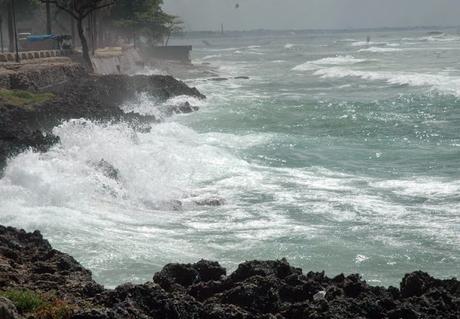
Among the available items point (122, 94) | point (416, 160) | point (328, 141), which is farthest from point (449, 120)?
point (122, 94)

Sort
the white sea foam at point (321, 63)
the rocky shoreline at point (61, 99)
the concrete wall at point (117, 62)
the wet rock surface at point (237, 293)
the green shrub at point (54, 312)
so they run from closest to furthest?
the green shrub at point (54, 312) < the wet rock surface at point (237, 293) < the rocky shoreline at point (61, 99) < the concrete wall at point (117, 62) < the white sea foam at point (321, 63)

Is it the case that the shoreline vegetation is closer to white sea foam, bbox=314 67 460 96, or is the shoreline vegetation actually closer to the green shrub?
the green shrub

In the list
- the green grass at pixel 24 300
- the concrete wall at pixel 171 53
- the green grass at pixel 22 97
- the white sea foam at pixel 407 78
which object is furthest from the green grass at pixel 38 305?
the concrete wall at pixel 171 53

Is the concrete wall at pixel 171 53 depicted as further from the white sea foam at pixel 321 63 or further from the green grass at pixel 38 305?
the green grass at pixel 38 305

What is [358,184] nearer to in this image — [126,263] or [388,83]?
[126,263]

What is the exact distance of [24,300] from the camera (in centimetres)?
870

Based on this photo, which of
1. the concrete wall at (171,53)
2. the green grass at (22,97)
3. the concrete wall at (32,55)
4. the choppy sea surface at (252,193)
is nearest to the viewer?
the choppy sea surface at (252,193)

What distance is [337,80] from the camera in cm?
5684

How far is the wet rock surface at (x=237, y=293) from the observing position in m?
9.11

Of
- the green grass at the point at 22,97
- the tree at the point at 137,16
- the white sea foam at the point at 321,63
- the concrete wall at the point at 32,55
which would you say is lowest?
the white sea foam at the point at 321,63

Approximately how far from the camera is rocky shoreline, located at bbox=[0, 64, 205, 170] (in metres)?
20.7

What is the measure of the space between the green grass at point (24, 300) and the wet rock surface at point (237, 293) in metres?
0.48

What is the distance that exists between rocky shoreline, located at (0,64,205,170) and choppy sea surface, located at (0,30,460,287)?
0.64 m

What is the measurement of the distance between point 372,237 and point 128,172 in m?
8.10
